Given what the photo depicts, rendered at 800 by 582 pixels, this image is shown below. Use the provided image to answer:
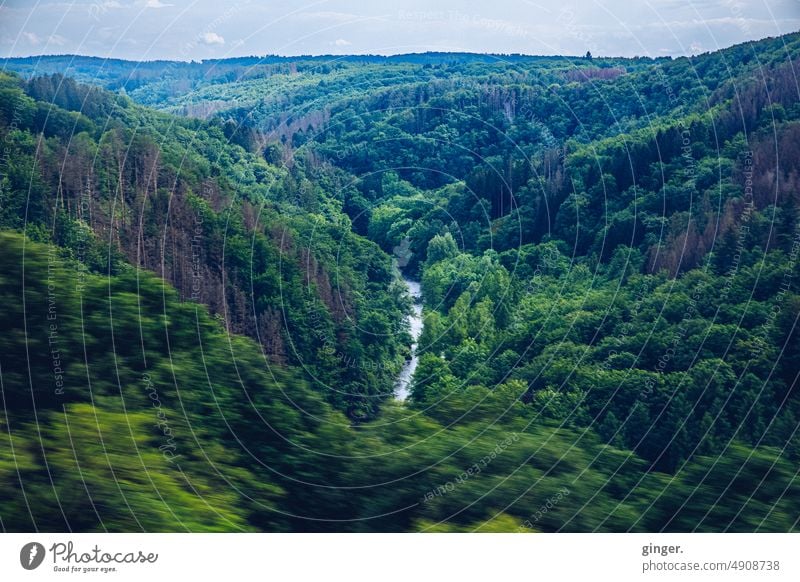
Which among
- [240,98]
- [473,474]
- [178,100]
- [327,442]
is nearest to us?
[473,474]

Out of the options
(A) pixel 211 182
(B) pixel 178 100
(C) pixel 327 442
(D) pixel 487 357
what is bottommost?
(D) pixel 487 357

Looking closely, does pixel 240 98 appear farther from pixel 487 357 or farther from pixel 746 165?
pixel 487 357

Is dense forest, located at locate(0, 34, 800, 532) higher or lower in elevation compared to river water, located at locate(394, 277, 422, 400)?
higher

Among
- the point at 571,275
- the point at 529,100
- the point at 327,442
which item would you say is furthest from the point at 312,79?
the point at 327,442

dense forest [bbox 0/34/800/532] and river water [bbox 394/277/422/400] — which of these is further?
river water [bbox 394/277/422/400]
